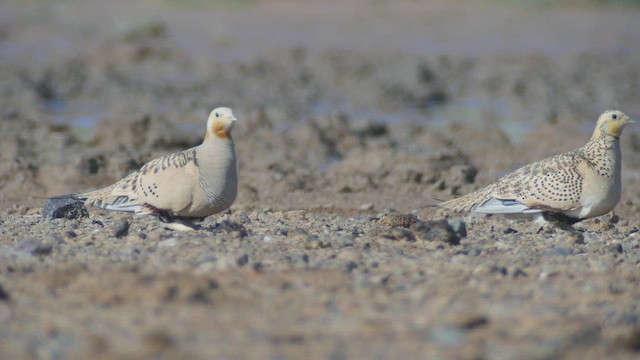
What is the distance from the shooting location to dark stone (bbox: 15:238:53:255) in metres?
6.50

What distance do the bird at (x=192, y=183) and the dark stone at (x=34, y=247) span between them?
972 mm

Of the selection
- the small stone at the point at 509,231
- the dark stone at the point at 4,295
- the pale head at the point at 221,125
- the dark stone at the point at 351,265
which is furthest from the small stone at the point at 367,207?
the dark stone at the point at 4,295

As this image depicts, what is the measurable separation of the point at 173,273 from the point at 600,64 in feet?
52.9

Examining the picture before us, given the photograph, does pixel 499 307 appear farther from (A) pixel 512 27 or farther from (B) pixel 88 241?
(A) pixel 512 27

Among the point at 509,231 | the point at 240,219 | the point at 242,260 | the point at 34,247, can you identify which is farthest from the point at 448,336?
the point at 240,219

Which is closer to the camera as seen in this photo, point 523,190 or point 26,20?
point 523,190

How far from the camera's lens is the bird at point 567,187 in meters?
8.04

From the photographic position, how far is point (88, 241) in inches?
276

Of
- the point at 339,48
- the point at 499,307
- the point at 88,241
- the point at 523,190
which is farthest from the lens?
the point at 339,48

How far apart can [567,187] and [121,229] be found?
324 centimetres

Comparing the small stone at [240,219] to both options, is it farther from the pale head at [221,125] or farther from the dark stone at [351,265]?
the dark stone at [351,265]

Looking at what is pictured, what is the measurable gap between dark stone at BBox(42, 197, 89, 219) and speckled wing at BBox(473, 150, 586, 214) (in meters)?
3.02

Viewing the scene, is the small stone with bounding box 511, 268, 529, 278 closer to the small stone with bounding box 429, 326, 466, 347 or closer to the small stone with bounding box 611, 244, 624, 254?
the small stone with bounding box 611, 244, 624, 254

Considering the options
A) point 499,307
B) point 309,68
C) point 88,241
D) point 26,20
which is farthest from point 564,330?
point 26,20
